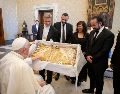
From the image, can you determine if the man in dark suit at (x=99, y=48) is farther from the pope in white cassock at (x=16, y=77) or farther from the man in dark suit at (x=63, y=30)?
the pope in white cassock at (x=16, y=77)

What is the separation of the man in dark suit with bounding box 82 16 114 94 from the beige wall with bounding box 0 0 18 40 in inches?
375

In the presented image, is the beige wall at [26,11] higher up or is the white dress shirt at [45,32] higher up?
the beige wall at [26,11]

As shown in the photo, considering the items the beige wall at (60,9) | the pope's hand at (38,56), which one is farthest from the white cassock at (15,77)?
the beige wall at (60,9)

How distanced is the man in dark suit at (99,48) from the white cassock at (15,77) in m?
1.61

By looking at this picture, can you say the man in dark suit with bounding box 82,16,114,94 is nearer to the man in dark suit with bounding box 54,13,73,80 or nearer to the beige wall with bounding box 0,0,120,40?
the man in dark suit with bounding box 54,13,73,80

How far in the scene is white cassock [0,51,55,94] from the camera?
1993 millimetres

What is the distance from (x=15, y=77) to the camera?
78.3 inches

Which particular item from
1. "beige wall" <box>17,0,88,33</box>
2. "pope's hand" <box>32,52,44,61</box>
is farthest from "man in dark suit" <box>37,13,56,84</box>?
"beige wall" <box>17,0,88,33</box>

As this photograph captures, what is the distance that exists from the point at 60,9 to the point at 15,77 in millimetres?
8701

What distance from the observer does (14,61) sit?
207 cm

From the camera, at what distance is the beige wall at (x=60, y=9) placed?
9520 mm

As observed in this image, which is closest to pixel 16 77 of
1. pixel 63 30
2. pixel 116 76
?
pixel 116 76

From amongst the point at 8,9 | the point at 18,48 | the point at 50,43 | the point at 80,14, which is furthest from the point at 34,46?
the point at 8,9

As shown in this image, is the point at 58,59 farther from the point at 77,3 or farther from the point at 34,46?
the point at 77,3
